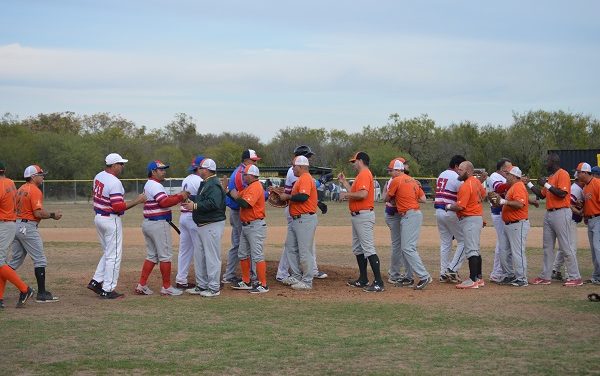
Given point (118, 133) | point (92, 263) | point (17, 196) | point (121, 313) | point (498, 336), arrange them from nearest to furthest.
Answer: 1. point (498, 336)
2. point (121, 313)
3. point (17, 196)
4. point (92, 263)
5. point (118, 133)

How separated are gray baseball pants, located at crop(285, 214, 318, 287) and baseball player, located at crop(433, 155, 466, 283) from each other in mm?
2344

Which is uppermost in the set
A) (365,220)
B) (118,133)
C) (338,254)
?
(118,133)

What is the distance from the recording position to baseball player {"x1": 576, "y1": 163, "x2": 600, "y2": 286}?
1272 cm

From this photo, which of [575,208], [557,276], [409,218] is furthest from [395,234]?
[575,208]

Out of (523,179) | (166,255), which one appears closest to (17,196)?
(166,255)

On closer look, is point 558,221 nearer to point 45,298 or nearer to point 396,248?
point 396,248

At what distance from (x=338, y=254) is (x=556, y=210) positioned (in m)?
6.19

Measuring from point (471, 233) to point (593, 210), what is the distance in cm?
229

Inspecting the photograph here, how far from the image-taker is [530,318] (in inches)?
378

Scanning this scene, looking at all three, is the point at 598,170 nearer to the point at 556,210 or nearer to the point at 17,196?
the point at 556,210

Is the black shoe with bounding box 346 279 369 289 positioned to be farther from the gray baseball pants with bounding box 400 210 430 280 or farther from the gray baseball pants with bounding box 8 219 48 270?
the gray baseball pants with bounding box 8 219 48 270

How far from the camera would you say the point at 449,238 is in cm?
1317

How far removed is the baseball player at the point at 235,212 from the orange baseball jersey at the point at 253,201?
1.02ft

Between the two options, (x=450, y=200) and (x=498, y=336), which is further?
(x=450, y=200)
